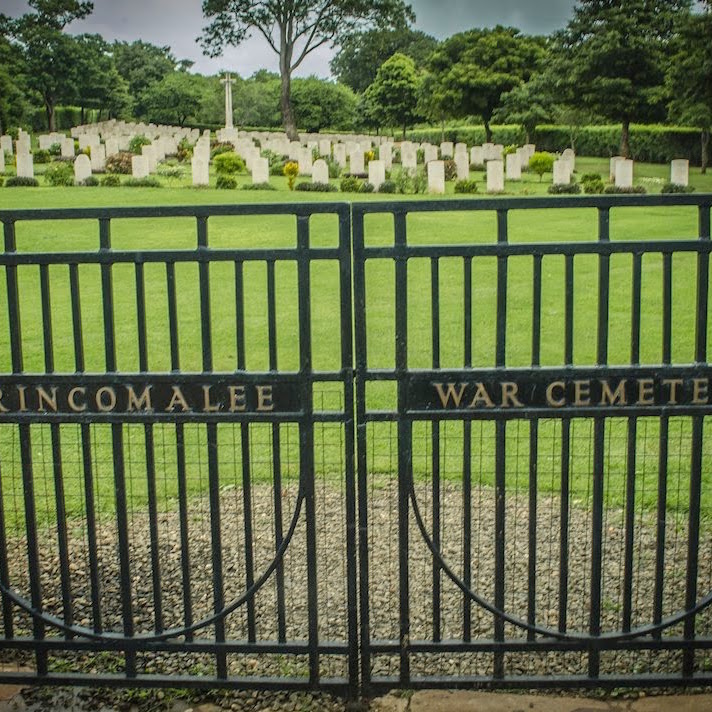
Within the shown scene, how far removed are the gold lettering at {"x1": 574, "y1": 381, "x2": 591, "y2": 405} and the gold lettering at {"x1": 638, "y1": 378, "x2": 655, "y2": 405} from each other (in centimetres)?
17

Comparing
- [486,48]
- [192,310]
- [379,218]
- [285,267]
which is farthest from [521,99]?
[192,310]

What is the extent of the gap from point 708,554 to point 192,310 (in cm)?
643

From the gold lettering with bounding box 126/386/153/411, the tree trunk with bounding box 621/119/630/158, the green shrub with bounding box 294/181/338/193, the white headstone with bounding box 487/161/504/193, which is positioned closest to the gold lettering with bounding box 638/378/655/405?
the gold lettering with bounding box 126/386/153/411

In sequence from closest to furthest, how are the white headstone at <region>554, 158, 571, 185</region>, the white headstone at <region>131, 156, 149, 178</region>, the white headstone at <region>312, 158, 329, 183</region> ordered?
1. the white headstone at <region>312, 158, 329, 183</region>
2. the white headstone at <region>554, 158, 571, 185</region>
3. the white headstone at <region>131, 156, 149, 178</region>

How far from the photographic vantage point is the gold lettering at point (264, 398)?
3.25 m

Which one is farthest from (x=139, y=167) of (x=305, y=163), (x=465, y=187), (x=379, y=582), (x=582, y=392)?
(x=582, y=392)

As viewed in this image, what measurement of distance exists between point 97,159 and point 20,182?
583 centimetres

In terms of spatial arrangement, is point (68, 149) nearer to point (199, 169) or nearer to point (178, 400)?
point (199, 169)

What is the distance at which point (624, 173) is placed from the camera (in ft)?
69.2

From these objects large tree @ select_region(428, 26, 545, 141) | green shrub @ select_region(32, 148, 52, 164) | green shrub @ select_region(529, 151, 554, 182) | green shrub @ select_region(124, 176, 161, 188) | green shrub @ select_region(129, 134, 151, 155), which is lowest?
green shrub @ select_region(124, 176, 161, 188)

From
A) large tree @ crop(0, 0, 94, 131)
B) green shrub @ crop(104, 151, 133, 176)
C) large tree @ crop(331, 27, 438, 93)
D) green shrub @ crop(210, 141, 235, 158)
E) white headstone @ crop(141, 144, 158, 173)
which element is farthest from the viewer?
large tree @ crop(331, 27, 438, 93)

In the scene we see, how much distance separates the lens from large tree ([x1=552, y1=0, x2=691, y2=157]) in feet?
99.0

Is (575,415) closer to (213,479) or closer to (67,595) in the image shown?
(213,479)

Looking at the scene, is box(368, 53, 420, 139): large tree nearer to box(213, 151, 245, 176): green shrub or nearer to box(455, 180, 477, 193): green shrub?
box(213, 151, 245, 176): green shrub
